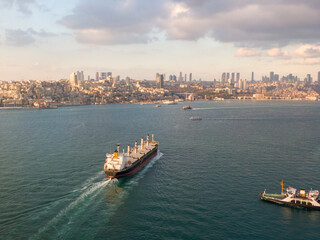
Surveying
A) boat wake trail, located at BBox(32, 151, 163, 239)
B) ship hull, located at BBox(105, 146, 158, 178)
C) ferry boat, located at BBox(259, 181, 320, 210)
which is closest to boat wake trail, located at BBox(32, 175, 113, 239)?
boat wake trail, located at BBox(32, 151, 163, 239)

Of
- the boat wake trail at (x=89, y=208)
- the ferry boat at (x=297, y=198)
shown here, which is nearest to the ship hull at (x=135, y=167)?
the boat wake trail at (x=89, y=208)

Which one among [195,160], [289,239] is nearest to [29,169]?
[195,160]

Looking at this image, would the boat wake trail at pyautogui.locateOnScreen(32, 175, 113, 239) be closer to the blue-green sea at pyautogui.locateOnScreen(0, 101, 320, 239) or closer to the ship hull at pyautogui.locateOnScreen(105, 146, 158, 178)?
the blue-green sea at pyautogui.locateOnScreen(0, 101, 320, 239)

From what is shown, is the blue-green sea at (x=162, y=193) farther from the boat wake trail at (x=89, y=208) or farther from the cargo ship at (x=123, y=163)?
the cargo ship at (x=123, y=163)

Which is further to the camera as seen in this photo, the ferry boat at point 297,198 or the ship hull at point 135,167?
the ship hull at point 135,167

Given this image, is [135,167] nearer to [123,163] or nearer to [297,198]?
[123,163]

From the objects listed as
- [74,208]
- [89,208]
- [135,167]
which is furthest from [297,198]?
[74,208]
